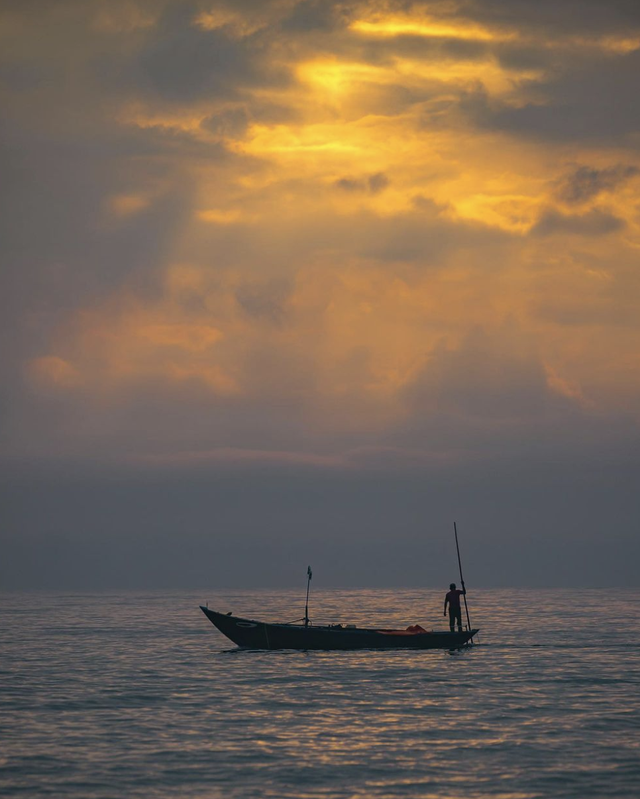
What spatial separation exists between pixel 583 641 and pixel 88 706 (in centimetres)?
3941

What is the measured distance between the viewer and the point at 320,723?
1289 inches

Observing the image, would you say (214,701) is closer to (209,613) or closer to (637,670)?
(209,613)

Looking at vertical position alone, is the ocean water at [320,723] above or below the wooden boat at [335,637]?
below

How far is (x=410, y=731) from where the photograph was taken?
31375mm

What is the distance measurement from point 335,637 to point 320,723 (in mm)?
16998

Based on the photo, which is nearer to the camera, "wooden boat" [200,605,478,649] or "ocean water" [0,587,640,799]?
"ocean water" [0,587,640,799]

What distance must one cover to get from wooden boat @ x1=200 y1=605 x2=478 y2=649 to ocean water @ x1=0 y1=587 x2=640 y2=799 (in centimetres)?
89

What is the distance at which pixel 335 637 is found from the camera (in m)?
49.7

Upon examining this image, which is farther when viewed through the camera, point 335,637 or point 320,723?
point 335,637

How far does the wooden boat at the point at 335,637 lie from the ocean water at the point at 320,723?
2.91ft

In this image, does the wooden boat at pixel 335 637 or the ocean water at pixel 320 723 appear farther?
the wooden boat at pixel 335 637

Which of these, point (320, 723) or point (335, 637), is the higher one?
point (335, 637)

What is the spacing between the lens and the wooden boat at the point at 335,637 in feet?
163

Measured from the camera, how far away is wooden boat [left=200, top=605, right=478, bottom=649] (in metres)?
49.6
